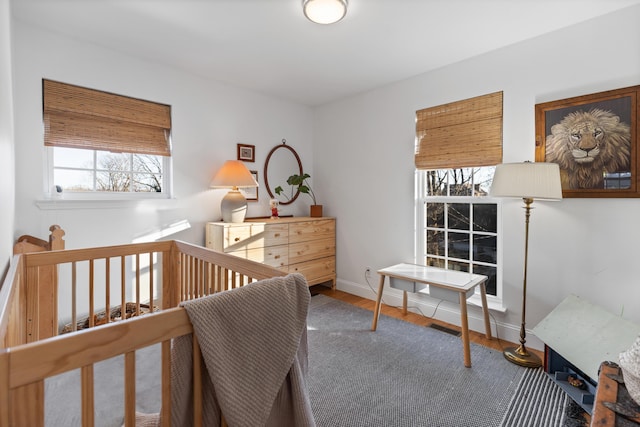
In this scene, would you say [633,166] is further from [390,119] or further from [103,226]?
[103,226]

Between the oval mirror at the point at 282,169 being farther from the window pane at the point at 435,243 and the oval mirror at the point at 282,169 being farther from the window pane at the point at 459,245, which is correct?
the window pane at the point at 459,245

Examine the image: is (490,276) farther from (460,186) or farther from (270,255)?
(270,255)

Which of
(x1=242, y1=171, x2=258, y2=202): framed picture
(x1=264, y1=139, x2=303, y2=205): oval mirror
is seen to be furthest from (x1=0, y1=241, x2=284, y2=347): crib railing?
(x1=264, y1=139, x2=303, y2=205): oval mirror

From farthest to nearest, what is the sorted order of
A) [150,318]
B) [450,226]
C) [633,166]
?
[450,226]
[633,166]
[150,318]

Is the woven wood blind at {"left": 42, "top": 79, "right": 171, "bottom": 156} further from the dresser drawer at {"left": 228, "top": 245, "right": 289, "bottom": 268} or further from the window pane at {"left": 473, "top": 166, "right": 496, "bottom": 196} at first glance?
the window pane at {"left": 473, "top": 166, "right": 496, "bottom": 196}

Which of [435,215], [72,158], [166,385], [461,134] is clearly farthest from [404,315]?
[72,158]

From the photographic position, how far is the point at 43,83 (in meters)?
2.17

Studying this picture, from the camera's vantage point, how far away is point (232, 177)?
2.89 m

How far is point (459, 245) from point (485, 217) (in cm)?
35

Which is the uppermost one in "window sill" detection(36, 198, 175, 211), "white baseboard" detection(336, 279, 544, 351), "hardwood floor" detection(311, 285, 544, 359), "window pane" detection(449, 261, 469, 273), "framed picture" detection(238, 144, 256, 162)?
"framed picture" detection(238, 144, 256, 162)

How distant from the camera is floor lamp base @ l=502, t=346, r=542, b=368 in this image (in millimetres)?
2090

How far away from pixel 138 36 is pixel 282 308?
2.37 m

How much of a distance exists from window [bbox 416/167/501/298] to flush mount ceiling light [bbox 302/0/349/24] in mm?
1628

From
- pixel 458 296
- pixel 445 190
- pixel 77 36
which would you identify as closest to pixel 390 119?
pixel 445 190
